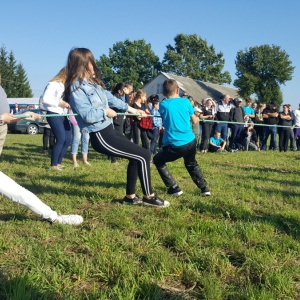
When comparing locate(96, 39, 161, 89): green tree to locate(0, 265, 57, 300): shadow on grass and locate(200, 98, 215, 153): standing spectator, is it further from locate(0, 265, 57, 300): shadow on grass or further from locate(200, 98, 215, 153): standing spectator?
locate(0, 265, 57, 300): shadow on grass

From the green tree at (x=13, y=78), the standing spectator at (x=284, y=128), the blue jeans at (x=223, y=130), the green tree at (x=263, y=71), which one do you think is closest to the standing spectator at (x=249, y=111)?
the standing spectator at (x=284, y=128)

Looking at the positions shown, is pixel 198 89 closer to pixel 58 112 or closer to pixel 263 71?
pixel 263 71

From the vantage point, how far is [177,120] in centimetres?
489

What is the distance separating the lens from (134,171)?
175 inches

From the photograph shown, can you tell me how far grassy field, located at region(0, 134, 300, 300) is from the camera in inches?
93.8

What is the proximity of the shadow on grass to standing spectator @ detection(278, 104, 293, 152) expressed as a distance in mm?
11810

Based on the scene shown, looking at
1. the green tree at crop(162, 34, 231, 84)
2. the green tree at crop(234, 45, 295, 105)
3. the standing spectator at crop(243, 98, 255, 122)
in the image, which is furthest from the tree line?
the standing spectator at crop(243, 98, 255, 122)

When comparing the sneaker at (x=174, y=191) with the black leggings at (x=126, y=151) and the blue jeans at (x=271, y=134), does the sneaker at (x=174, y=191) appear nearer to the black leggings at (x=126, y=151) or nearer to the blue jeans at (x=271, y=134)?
the black leggings at (x=126, y=151)

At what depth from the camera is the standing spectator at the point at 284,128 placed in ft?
41.9

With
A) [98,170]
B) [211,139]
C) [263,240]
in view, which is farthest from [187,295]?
[211,139]

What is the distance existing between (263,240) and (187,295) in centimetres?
114

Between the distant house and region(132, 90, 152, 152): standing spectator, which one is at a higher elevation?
the distant house

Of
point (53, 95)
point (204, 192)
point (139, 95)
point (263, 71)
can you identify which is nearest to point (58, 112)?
point (53, 95)

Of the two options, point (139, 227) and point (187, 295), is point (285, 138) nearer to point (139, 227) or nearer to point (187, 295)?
point (139, 227)
